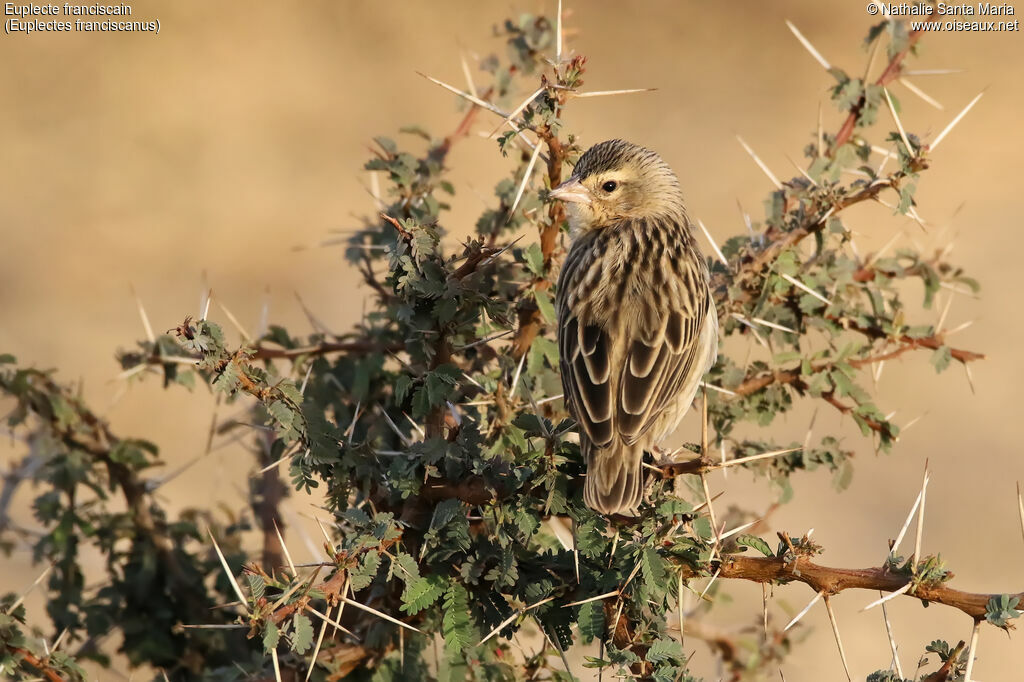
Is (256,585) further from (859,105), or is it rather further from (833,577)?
(859,105)

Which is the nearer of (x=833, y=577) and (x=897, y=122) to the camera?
(x=833, y=577)

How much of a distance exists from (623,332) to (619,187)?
1.03 metres

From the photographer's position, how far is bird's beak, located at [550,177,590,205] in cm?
409

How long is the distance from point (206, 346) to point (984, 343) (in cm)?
731

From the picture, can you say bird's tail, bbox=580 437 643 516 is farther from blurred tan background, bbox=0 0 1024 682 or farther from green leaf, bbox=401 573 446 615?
blurred tan background, bbox=0 0 1024 682

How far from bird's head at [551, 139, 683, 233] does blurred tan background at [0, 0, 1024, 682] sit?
8.87 ft

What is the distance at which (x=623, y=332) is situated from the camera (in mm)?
4016

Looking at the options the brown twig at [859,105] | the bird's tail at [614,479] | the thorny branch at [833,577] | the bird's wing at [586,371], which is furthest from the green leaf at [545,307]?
the brown twig at [859,105]

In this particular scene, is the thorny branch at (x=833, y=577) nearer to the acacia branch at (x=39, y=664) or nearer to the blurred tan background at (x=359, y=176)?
the acacia branch at (x=39, y=664)

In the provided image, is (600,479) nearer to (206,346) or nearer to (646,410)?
(646,410)

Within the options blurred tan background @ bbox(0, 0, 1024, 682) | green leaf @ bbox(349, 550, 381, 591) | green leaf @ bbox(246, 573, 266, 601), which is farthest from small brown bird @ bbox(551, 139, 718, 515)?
blurred tan background @ bbox(0, 0, 1024, 682)

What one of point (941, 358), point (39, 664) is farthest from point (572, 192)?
point (39, 664)

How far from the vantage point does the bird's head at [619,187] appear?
4.66 metres

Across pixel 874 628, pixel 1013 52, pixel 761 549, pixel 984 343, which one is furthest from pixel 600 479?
pixel 1013 52
